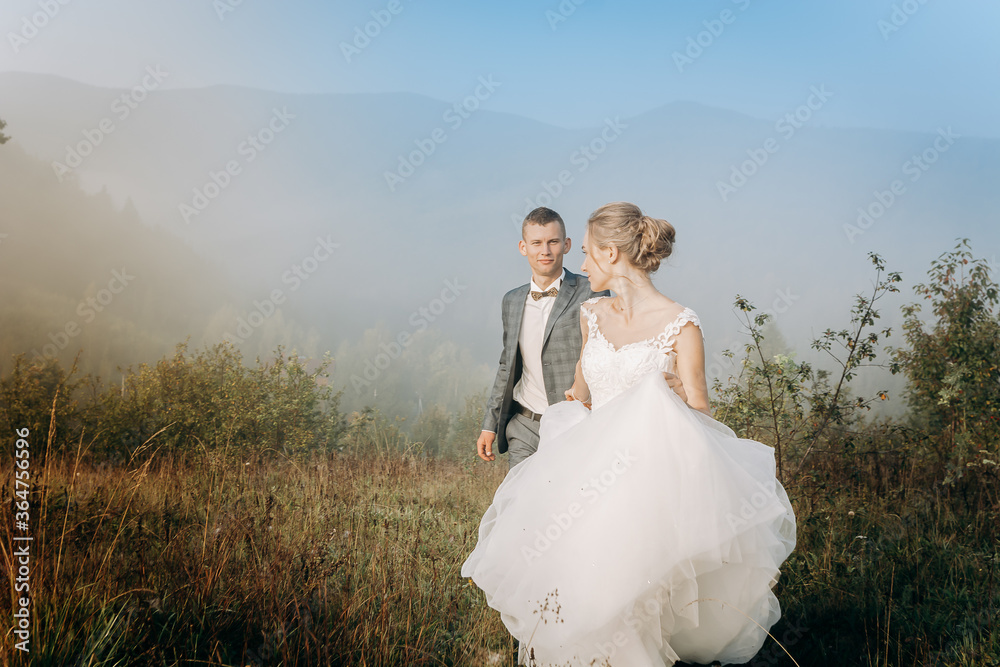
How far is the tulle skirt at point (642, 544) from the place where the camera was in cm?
237

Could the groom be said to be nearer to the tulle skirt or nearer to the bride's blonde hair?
the bride's blonde hair

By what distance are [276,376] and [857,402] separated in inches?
249

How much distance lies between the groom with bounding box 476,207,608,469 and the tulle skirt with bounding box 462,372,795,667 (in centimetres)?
140

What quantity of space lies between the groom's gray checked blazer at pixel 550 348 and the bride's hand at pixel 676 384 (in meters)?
1.27

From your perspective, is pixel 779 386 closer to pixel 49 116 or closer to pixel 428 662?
pixel 428 662

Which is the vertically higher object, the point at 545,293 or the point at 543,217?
the point at 543,217

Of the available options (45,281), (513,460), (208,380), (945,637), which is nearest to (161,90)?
(45,281)

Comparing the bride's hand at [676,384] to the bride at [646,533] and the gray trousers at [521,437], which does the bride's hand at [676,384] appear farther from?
the gray trousers at [521,437]

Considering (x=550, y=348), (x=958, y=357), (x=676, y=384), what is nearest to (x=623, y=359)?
(x=676, y=384)

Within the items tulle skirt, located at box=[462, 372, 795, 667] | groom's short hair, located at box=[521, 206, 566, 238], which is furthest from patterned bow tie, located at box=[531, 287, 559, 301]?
tulle skirt, located at box=[462, 372, 795, 667]

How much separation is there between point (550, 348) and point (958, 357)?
16.1 ft

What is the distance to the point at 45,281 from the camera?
8.45 metres

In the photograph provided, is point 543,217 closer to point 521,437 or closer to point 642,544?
point 521,437

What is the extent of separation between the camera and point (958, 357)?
6.62 metres
